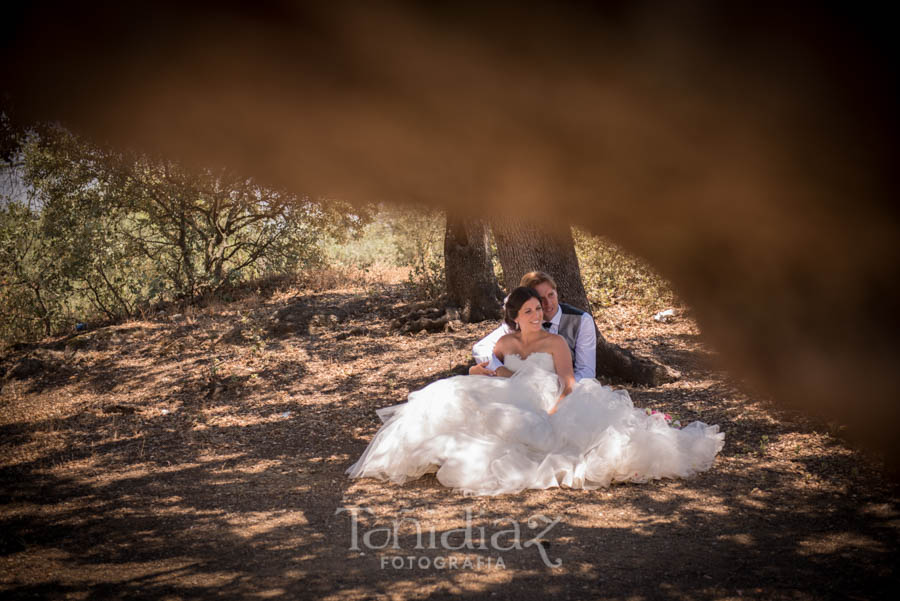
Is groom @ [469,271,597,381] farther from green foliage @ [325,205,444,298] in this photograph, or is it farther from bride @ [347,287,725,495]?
green foliage @ [325,205,444,298]

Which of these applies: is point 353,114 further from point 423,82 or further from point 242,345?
point 242,345

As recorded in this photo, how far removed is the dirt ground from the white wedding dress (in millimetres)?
136

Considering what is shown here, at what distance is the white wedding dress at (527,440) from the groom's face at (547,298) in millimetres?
625

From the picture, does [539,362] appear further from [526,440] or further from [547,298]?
[526,440]

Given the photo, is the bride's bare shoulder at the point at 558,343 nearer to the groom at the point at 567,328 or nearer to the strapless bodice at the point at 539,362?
the strapless bodice at the point at 539,362

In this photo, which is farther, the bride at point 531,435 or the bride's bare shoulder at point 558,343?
the bride's bare shoulder at point 558,343

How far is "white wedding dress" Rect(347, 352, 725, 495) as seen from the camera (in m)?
4.32

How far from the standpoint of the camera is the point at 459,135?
0.45 m

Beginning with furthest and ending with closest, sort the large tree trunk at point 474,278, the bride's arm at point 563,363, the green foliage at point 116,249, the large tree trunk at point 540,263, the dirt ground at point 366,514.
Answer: the green foliage at point 116,249 → the large tree trunk at point 474,278 → the large tree trunk at point 540,263 → the bride's arm at point 563,363 → the dirt ground at point 366,514

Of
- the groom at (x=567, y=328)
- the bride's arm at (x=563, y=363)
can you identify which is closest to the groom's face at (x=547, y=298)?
the groom at (x=567, y=328)

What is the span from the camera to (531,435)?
457cm

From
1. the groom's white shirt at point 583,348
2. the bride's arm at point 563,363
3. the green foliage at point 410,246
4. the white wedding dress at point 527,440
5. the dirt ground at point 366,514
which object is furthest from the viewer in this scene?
the groom's white shirt at point 583,348

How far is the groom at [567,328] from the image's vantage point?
17.5ft

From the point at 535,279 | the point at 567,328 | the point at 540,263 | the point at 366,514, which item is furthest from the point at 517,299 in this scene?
the point at 366,514
